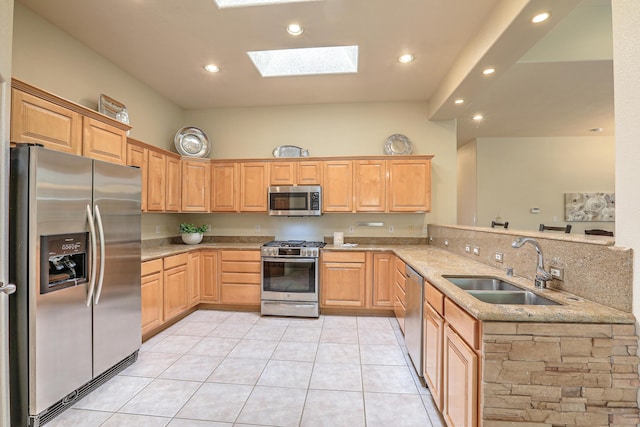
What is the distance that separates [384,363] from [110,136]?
315cm

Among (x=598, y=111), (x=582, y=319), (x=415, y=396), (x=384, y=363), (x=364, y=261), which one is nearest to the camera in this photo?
(x=582, y=319)

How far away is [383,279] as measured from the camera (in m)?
3.60

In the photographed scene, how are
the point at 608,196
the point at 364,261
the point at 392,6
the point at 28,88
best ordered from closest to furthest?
the point at 28,88
the point at 392,6
the point at 364,261
the point at 608,196

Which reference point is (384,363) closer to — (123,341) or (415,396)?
(415,396)

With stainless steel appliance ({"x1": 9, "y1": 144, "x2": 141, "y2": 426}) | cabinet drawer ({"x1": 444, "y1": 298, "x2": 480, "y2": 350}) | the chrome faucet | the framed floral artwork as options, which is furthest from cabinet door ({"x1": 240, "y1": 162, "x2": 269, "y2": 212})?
A: the framed floral artwork

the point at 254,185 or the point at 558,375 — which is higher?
the point at 254,185

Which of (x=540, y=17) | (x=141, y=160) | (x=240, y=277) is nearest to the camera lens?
(x=540, y=17)

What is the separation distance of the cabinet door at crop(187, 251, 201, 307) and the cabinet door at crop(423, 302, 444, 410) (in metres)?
2.86

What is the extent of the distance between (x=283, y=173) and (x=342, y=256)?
1423 mm

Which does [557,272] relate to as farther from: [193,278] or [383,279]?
[193,278]

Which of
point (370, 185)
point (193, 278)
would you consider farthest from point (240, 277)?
point (370, 185)

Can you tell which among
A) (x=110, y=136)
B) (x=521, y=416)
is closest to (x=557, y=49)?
(x=521, y=416)

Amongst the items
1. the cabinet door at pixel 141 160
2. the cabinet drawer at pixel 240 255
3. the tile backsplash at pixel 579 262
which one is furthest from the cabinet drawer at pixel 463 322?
the cabinet door at pixel 141 160

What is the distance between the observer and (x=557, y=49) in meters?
2.96
